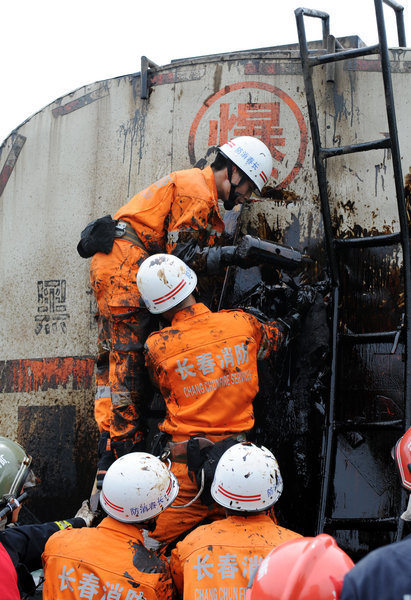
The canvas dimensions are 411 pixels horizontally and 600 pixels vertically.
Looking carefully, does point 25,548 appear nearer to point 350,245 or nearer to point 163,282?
point 163,282

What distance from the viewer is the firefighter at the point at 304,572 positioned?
166cm

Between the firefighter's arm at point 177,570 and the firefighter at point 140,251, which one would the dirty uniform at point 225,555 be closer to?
the firefighter's arm at point 177,570

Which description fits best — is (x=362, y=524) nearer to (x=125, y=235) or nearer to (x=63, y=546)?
(x=63, y=546)

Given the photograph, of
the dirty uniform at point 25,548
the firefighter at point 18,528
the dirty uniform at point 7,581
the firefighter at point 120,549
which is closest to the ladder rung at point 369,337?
the firefighter at point 120,549

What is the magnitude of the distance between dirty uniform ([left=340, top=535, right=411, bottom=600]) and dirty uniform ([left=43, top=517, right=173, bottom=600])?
1.50 meters

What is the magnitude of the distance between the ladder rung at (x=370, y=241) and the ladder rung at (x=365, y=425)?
91 cm

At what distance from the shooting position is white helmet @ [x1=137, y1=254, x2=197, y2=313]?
3.67 meters

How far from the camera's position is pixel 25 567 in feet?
9.51

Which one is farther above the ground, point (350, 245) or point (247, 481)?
point (350, 245)

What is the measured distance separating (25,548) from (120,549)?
388 mm

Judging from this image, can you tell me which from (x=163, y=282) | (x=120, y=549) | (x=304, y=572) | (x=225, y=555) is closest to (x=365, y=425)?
(x=163, y=282)

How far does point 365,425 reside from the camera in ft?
12.2

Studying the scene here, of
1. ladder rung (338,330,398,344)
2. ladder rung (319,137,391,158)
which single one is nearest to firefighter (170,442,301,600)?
ladder rung (338,330,398,344)

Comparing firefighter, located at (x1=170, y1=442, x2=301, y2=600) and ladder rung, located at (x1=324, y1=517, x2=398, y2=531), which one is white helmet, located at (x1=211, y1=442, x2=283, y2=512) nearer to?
firefighter, located at (x1=170, y1=442, x2=301, y2=600)
